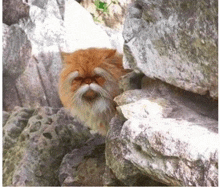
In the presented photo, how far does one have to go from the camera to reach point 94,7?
6.40 ft

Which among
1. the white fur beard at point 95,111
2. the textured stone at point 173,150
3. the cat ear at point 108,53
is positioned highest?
the cat ear at point 108,53

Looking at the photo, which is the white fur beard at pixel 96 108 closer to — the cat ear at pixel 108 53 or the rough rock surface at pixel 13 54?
the cat ear at pixel 108 53

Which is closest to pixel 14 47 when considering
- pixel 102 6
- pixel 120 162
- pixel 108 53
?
pixel 102 6

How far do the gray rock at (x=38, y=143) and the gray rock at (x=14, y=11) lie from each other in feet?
2.05

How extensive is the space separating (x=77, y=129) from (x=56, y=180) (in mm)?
335

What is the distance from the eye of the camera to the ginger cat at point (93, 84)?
146 cm

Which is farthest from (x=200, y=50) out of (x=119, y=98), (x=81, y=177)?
(x=81, y=177)

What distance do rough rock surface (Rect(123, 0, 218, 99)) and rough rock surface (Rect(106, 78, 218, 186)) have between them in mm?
78

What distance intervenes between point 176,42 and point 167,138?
29 cm

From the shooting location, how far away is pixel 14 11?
1.93 metres

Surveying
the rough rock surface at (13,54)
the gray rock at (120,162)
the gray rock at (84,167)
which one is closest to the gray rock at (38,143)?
the gray rock at (84,167)

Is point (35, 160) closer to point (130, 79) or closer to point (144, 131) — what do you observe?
point (130, 79)

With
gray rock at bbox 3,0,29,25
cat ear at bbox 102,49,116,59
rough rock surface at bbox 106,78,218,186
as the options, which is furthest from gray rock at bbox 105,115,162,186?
gray rock at bbox 3,0,29,25

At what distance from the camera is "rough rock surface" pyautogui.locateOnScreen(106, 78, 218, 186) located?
2.49 feet
